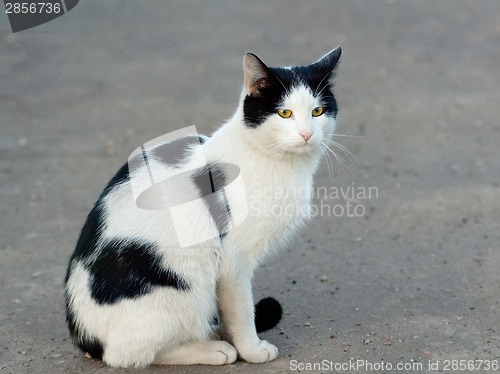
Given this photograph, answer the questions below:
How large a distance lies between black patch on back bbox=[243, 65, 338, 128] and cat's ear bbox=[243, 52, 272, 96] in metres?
0.02

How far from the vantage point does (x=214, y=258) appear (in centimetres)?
365

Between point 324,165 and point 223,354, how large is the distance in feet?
11.1

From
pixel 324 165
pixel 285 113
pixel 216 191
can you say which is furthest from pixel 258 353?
pixel 324 165

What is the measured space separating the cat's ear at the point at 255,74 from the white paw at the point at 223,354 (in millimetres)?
1198

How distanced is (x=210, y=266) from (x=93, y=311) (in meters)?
0.58

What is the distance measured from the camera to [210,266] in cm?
364

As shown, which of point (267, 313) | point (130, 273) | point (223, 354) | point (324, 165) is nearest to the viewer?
point (130, 273)

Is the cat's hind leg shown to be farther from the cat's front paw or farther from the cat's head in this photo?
the cat's head

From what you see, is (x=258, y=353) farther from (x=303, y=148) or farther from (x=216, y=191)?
(x=303, y=148)

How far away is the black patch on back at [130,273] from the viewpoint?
361 centimetres

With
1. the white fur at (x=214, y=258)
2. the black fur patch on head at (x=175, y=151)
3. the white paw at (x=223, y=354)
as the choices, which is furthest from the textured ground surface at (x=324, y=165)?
the black fur patch on head at (x=175, y=151)

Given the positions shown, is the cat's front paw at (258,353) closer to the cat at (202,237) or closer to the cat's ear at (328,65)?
the cat at (202,237)

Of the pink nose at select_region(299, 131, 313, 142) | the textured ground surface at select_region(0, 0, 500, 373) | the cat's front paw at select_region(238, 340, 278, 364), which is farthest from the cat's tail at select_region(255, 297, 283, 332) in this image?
the pink nose at select_region(299, 131, 313, 142)

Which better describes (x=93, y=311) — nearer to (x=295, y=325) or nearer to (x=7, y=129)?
(x=295, y=325)
